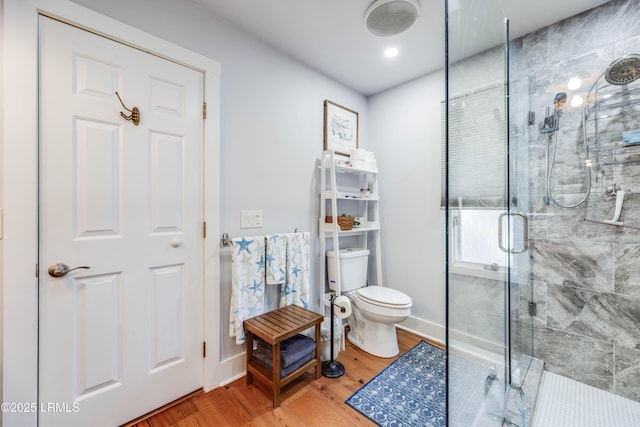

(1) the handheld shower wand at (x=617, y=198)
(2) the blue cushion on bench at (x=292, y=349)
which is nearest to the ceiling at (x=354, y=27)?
(1) the handheld shower wand at (x=617, y=198)

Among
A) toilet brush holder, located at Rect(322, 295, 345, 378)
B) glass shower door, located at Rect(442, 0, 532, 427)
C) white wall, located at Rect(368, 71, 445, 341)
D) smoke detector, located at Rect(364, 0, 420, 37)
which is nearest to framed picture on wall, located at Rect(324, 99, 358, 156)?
white wall, located at Rect(368, 71, 445, 341)

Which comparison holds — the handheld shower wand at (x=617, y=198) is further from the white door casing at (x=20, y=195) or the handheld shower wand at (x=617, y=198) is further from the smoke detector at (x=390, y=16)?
the white door casing at (x=20, y=195)

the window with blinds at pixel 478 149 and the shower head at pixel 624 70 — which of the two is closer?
the window with blinds at pixel 478 149

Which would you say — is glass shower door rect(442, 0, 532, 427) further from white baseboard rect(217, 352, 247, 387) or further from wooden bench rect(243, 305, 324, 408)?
white baseboard rect(217, 352, 247, 387)

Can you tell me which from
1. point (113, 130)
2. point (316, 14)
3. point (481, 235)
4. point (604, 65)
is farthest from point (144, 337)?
point (604, 65)

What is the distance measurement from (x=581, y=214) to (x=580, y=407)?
1.13 meters

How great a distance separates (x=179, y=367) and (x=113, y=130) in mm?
1381

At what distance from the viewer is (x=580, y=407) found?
4.81 ft

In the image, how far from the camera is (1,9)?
1.06 meters

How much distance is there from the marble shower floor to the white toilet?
872mm

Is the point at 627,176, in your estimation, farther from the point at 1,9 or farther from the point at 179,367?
the point at 1,9

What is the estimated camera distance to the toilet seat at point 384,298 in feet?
6.30

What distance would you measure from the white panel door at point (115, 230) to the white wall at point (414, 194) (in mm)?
1784

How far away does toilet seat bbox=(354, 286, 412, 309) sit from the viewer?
1.92 meters
